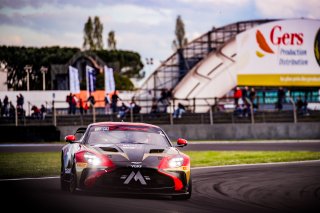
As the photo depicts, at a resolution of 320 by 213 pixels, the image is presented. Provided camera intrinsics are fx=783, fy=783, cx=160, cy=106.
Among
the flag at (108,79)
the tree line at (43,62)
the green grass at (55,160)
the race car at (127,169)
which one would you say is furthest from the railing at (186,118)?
the tree line at (43,62)

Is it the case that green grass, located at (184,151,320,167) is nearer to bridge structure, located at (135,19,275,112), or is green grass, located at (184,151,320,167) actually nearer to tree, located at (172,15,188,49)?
bridge structure, located at (135,19,275,112)

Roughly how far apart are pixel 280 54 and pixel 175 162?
149 ft

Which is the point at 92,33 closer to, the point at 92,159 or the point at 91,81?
the point at 91,81

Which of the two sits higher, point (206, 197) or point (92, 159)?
point (92, 159)

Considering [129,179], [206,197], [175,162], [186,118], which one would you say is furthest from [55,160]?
[186,118]

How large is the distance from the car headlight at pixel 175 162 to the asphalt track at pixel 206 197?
53 cm

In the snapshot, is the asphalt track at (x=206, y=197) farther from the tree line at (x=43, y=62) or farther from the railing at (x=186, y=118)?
the tree line at (x=43, y=62)

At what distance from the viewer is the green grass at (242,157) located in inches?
837

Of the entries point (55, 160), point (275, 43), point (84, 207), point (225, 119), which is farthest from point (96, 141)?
point (275, 43)

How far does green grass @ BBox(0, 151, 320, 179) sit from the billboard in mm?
30373

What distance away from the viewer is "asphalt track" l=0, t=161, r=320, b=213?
10383mm

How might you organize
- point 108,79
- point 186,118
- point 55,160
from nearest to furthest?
1. point 55,160
2. point 186,118
3. point 108,79

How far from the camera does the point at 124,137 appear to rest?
12.8 meters

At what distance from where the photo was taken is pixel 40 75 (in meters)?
117
